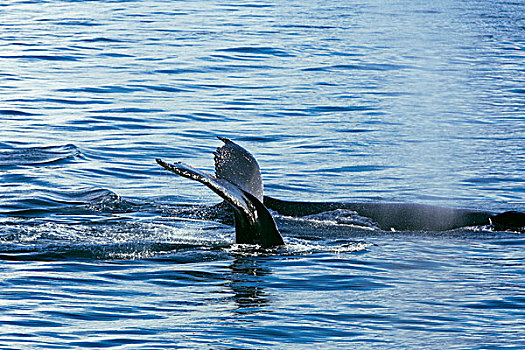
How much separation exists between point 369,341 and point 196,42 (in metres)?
21.0

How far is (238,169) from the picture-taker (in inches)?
353

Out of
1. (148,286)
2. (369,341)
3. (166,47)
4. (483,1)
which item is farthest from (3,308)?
(483,1)

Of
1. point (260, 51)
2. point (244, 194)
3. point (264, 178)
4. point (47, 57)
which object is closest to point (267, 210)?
point (244, 194)

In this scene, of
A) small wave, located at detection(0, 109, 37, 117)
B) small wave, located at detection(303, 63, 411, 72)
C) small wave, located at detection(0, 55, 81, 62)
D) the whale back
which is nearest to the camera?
the whale back

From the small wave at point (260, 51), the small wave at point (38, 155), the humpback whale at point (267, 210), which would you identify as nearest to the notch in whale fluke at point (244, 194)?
the humpback whale at point (267, 210)

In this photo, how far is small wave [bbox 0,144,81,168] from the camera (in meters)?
13.3

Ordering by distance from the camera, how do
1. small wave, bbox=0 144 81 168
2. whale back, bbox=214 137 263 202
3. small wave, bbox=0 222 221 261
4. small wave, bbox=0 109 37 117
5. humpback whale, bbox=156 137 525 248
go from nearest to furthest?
humpback whale, bbox=156 137 525 248
small wave, bbox=0 222 221 261
whale back, bbox=214 137 263 202
small wave, bbox=0 144 81 168
small wave, bbox=0 109 37 117

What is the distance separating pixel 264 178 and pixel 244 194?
4474 millimetres

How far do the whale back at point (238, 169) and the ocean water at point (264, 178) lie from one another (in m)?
0.57

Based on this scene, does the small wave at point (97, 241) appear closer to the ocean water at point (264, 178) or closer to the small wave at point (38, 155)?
the ocean water at point (264, 178)

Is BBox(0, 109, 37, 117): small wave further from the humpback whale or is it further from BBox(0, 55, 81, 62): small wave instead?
the humpback whale

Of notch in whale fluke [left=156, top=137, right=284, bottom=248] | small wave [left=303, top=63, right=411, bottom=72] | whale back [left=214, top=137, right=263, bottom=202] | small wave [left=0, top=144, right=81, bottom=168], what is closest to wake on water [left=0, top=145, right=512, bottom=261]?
notch in whale fluke [left=156, top=137, right=284, bottom=248]

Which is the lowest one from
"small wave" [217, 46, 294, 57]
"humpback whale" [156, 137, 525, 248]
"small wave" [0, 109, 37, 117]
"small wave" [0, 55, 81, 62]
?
"humpback whale" [156, 137, 525, 248]

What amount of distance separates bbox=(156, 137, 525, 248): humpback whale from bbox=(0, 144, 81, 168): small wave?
12.8ft
